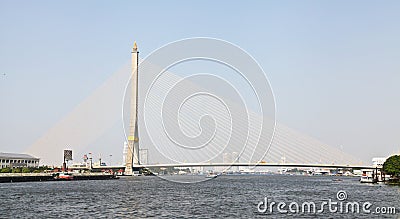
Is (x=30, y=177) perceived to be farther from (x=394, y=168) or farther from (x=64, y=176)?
(x=394, y=168)

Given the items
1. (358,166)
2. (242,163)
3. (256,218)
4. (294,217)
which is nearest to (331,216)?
(294,217)

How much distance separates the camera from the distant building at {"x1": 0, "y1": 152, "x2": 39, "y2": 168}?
4058 inches

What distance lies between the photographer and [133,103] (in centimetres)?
7575

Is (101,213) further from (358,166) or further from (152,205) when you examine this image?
(358,166)

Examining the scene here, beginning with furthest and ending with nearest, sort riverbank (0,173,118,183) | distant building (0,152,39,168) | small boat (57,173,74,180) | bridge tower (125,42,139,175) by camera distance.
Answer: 1. distant building (0,152,39,168)
2. small boat (57,173,74,180)
3. bridge tower (125,42,139,175)
4. riverbank (0,173,118,183)

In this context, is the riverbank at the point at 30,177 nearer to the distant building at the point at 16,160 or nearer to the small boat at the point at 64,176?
the small boat at the point at 64,176

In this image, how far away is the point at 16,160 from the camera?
107m

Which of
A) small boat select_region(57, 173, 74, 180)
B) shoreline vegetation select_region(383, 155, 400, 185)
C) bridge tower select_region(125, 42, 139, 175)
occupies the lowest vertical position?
small boat select_region(57, 173, 74, 180)

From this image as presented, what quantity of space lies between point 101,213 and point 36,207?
16.7 ft

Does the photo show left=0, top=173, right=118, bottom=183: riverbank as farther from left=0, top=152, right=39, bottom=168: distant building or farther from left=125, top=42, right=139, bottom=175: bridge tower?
left=0, top=152, right=39, bottom=168: distant building

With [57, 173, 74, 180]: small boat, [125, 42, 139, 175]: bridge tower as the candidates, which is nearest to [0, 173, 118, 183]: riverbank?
[57, 173, 74, 180]: small boat

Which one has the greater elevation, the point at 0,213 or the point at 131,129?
the point at 131,129

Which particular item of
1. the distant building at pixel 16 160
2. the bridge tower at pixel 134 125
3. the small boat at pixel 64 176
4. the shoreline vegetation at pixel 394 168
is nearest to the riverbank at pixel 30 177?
the small boat at pixel 64 176

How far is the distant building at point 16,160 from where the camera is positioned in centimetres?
10306
